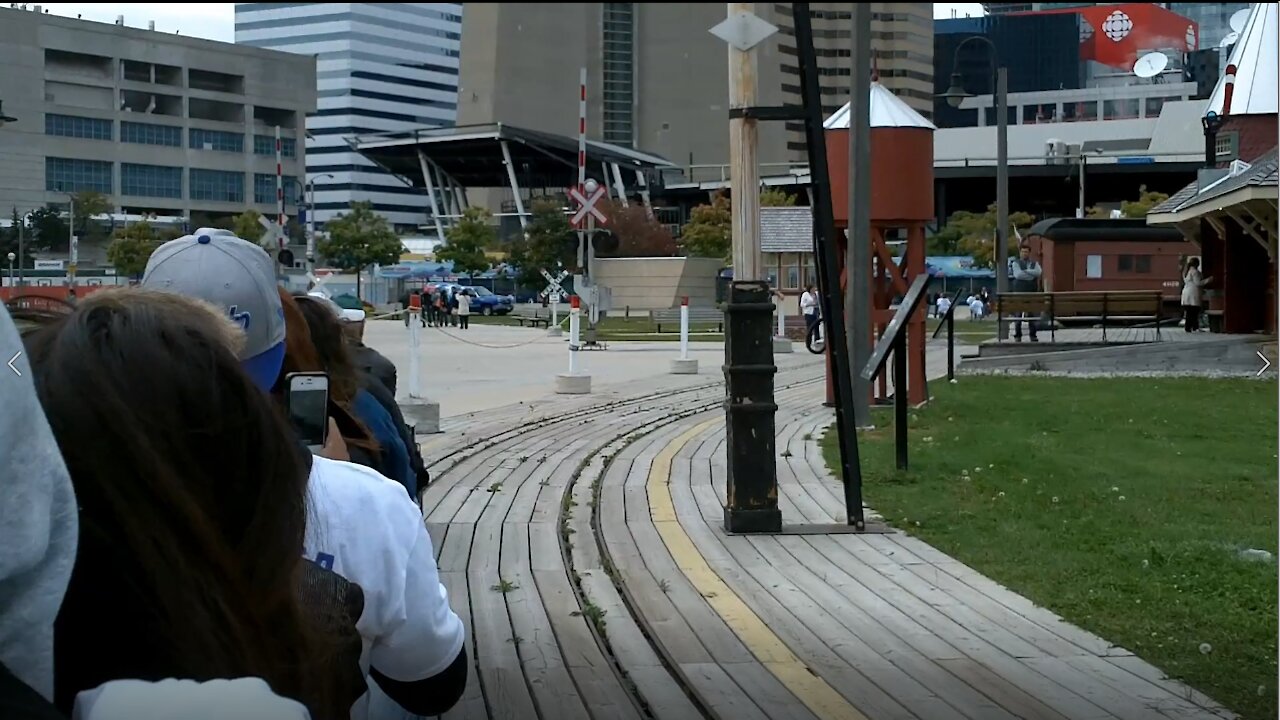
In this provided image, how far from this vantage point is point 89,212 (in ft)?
13.9

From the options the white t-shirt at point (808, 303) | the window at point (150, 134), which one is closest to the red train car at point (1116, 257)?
the white t-shirt at point (808, 303)

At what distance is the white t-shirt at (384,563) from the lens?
2102mm

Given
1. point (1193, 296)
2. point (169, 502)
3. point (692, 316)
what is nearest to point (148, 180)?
point (169, 502)

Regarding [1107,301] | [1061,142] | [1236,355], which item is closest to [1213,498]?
[1061,142]

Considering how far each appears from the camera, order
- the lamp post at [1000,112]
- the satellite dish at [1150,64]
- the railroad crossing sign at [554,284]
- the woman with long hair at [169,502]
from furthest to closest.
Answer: the railroad crossing sign at [554,284]
the lamp post at [1000,112]
the satellite dish at [1150,64]
the woman with long hair at [169,502]

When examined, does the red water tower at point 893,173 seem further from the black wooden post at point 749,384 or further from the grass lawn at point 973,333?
the grass lawn at point 973,333

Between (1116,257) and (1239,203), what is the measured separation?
1732cm

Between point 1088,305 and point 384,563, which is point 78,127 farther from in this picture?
point 1088,305

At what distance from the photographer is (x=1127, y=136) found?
14492 millimetres

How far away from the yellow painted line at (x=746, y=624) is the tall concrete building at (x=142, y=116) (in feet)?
8.10

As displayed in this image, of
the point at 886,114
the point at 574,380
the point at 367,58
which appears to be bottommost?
the point at 574,380

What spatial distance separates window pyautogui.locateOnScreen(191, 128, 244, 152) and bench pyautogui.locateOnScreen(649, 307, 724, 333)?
33.9 metres

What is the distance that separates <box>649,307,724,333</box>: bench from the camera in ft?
132

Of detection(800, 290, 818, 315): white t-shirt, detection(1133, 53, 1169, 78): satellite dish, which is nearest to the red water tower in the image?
detection(1133, 53, 1169, 78): satellite dish
